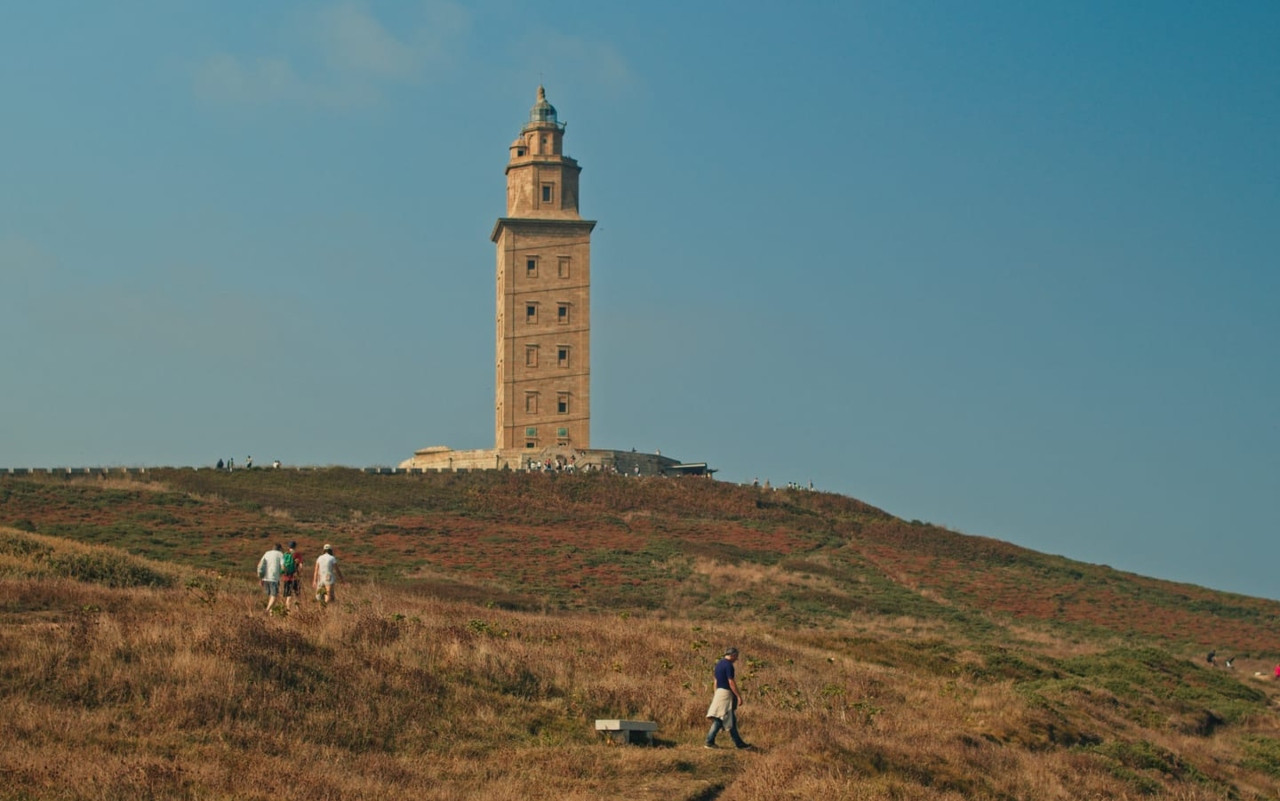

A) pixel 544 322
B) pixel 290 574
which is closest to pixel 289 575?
pixel 290 574

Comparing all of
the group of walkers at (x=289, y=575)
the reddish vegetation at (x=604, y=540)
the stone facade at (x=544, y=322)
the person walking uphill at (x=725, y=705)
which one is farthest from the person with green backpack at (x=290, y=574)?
the stone facade at (x=544, y=322)

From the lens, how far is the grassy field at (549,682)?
15.3m

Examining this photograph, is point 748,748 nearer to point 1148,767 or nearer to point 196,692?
point 196,692

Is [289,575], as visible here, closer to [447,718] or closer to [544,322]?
[447,718]

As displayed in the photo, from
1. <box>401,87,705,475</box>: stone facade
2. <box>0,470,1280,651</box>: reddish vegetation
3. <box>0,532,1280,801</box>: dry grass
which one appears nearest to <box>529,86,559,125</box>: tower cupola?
<box>401,87,705,475</box>: stone facade

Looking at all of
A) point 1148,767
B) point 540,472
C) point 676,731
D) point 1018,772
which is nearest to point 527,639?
point 676,731

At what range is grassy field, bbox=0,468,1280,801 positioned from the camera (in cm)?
1527

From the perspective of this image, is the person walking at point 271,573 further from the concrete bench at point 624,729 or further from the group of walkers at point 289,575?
the concrete bench at point 624,729

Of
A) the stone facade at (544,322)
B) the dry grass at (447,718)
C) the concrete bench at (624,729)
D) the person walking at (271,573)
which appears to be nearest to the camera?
the dry grass at (447,718)

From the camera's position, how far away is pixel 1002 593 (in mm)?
55281

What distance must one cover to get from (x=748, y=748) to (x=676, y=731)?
4.23 ft

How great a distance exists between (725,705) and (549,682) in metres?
3.20

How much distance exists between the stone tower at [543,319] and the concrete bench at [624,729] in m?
57.3

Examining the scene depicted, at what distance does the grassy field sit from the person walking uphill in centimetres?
26
